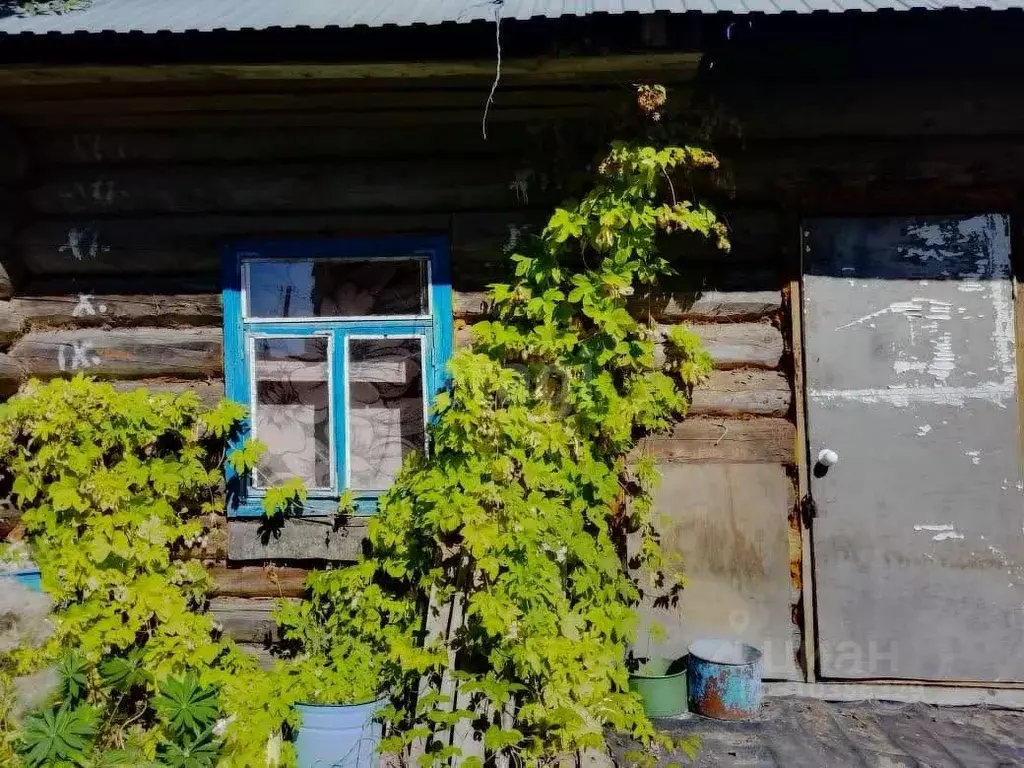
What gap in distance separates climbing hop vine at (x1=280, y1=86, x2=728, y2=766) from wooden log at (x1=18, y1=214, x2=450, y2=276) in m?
0.87

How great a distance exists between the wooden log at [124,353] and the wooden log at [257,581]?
3.59ft

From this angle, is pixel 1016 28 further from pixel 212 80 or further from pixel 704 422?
pixel 212 80

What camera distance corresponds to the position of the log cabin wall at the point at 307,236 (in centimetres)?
408

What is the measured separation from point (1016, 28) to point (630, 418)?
2.64 meters

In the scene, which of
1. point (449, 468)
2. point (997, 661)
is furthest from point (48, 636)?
point (997, 661)

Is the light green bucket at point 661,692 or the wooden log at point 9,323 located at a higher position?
the wooden log at point 9,323

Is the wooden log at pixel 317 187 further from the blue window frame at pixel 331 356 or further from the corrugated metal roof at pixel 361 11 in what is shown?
the corrugated metal roof at pixel 361 11

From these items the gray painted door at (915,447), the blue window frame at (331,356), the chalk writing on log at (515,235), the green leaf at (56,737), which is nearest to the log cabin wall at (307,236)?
the chalk writing on log at (515,235)

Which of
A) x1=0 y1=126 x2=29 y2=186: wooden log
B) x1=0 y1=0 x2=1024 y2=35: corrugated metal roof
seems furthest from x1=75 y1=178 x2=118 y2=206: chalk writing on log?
x1=0 y1=0 x2=1024 y2=35: corrugated metal roof

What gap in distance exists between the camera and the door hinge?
13.4ft

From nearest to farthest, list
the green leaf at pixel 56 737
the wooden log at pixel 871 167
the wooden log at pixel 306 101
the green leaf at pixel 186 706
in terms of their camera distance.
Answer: the green leaf at pixel 56 737 < the green leaf at pixel 186 706 < the wooden log at pixel 306 101 < the wooden log at pixel 871 167

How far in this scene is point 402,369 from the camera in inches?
168

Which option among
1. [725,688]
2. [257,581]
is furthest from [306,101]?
[725,688]

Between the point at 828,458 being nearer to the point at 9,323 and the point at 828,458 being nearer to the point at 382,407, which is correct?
the point at 382,407
